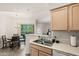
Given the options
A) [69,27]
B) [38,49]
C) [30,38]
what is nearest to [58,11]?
[69,27]

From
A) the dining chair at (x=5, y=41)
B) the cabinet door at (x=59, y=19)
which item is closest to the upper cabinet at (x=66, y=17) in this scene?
the cabinet door at (x=59, y=19)

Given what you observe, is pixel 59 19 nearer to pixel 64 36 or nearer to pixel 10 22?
pixel 64 36

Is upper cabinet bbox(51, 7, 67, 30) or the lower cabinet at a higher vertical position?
upper cabinet bbox(51, 7, 67, 30)

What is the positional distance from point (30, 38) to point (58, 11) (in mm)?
2351

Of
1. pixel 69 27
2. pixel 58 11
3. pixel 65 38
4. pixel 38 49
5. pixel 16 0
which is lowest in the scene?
pixel 38 49

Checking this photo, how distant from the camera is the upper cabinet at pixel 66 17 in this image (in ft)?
7.79

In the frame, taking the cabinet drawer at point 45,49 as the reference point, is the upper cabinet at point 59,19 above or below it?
above

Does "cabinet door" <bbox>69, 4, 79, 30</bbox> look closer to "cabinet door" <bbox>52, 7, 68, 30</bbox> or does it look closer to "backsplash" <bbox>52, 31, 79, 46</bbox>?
"cabinet door" <bbox>52, 7, 68, 30</bbox>

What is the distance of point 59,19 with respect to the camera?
9.45 feet

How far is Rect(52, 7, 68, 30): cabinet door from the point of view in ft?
8.77

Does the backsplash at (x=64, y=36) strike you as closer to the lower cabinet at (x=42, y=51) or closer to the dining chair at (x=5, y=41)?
the lower cabinet at (x=42, y=51)

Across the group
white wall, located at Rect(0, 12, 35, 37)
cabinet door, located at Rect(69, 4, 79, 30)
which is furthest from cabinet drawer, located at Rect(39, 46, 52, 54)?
white wall, located at Rect(0, 12, 35, 37)

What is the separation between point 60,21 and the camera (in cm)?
284

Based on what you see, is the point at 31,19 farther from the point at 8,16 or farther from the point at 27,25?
the point at 8,16
